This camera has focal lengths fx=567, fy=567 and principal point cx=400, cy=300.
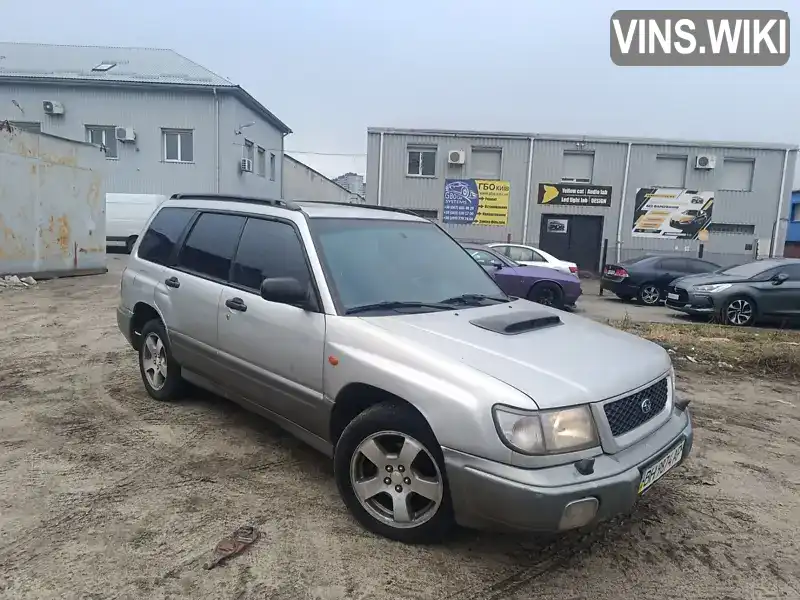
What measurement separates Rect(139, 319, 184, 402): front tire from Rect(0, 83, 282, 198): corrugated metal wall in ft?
A: 65.6

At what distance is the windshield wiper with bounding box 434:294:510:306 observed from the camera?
3582 mm

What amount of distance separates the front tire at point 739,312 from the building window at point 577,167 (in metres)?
14.3

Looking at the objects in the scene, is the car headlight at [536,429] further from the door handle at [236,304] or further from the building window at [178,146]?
the building window at [178,146]

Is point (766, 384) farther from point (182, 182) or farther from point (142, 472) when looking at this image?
point (182, 182)

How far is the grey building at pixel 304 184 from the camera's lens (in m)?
33.3

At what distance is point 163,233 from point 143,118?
21595 millimetres

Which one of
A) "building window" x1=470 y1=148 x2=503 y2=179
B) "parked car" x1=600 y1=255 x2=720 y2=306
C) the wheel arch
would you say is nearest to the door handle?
the wheel arch

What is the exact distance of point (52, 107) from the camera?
23031mm

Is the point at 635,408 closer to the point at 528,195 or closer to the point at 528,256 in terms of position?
the point at 528,256

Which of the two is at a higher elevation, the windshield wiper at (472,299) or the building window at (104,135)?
the building window at (104,135)

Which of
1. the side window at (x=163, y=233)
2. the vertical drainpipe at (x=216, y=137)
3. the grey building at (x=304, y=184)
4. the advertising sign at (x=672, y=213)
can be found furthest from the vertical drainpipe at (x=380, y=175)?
the side window at (x=163, y=233)

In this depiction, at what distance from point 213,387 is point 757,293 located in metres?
10.3

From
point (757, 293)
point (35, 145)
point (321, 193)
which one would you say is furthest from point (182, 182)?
point (757, 293)

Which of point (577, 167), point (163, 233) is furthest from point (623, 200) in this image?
point (163, 233)
